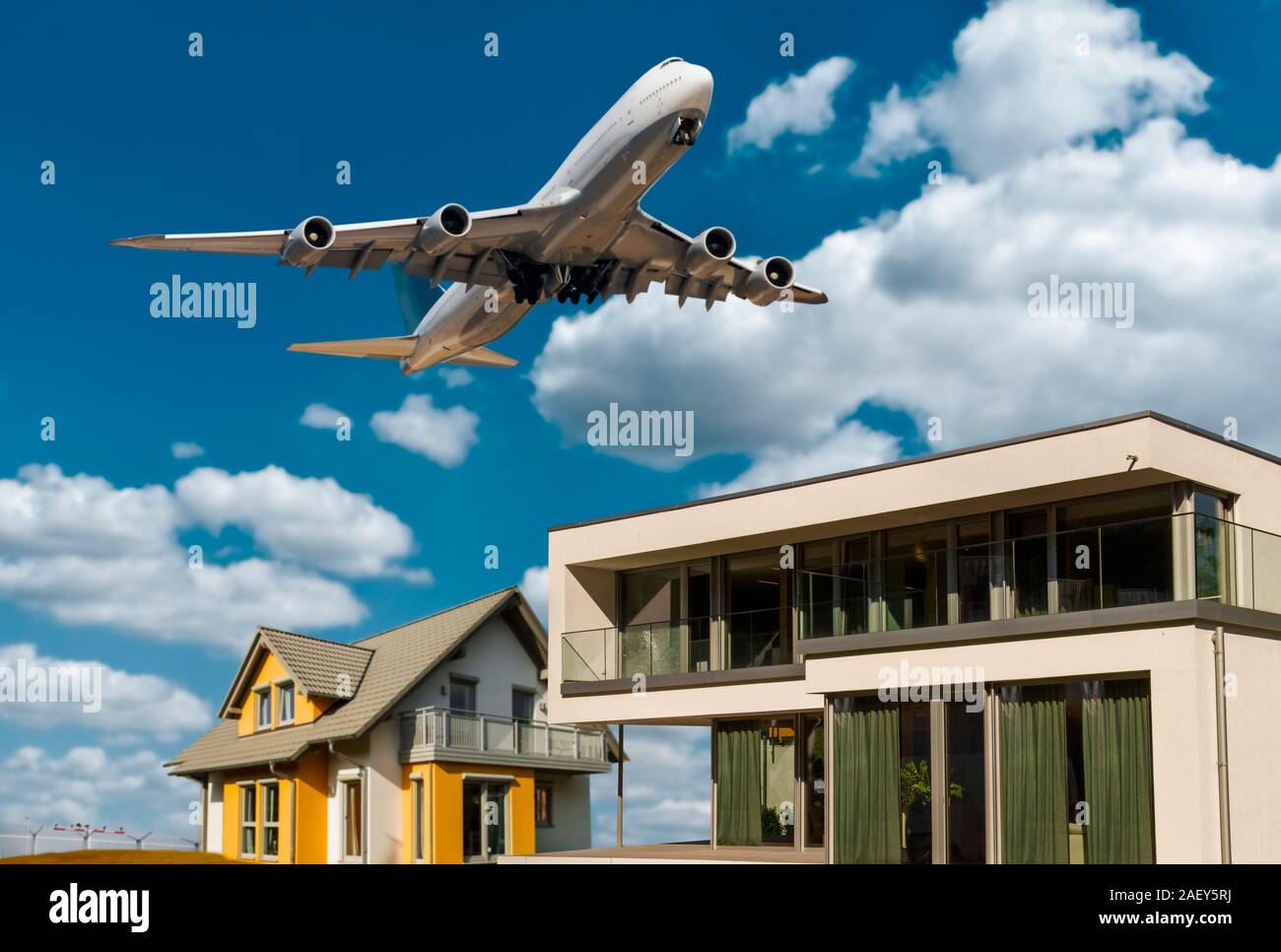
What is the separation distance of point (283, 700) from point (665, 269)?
14930mm

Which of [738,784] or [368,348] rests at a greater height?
[368,348]

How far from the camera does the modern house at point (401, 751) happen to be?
33875 millimetres

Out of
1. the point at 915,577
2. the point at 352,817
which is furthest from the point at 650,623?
the point at 352,817

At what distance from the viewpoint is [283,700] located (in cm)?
3703

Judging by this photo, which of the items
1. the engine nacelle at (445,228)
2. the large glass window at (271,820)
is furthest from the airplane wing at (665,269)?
the large glass window at (271,820)

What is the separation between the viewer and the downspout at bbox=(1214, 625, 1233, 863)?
17797 mm

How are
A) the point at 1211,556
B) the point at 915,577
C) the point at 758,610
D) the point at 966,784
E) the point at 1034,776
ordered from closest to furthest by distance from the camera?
the point at 1211,556
the point at 1034,776
the point at 966,784
the point at 915,577
the point at 758,610

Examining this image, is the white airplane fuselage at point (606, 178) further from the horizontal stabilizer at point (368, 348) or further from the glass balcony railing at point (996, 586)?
the glass balcony railing at point (996, 586)

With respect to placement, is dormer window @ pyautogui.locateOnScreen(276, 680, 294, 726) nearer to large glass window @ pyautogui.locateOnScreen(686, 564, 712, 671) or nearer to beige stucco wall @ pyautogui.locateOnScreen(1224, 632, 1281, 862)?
large glass window @ pyautogui.locateOnScreen(686, 564, 712, 671)

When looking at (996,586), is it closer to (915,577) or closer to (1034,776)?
(915,577)

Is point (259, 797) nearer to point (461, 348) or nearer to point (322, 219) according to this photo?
point (461, 348)

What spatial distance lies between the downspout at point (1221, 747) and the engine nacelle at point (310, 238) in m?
16.2
